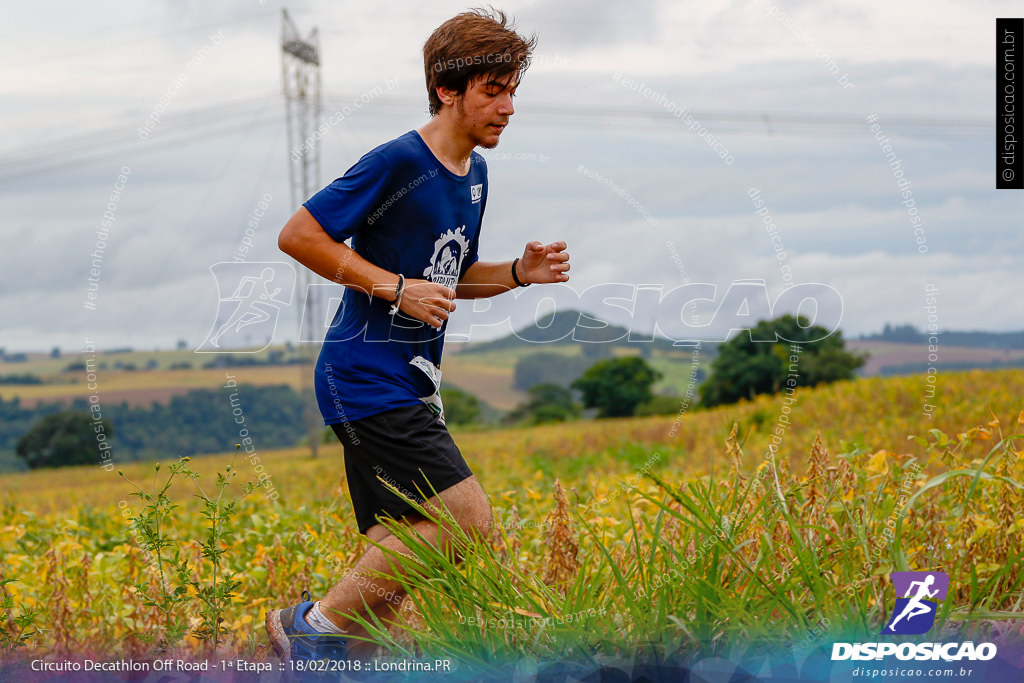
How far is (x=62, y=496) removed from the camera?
12.6m

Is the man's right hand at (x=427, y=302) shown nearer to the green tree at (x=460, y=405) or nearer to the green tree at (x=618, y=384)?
the green tree at (x=618, y=384)

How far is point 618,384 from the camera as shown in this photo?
19703 mm

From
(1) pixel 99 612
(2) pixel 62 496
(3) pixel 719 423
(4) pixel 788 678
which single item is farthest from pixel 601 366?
(4) pixel 788 678

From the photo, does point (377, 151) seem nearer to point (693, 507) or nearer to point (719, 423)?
point (693, 507)

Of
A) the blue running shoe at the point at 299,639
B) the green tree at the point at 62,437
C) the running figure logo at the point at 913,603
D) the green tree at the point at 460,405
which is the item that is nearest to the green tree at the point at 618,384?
the green tree at the point at 460,405

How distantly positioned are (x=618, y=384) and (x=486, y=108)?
17040 mm

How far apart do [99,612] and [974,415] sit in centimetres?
766

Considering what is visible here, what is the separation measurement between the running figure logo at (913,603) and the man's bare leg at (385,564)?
1173mm

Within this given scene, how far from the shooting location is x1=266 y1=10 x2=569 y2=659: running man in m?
2.81

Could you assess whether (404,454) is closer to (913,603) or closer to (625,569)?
(625,569)

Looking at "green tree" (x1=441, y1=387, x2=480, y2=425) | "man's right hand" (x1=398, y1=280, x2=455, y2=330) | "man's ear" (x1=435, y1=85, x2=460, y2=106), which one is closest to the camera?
"man's right hand" (x1=398, y1=280, x2=455, y2=330)

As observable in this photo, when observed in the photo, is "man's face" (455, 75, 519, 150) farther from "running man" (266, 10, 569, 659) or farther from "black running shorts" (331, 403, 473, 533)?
"black running shorts" (331, 403, 473, 533)

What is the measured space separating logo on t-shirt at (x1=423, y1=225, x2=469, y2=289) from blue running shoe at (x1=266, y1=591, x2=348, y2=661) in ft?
3.84

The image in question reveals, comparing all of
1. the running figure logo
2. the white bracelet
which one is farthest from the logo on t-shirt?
the running figure logo
